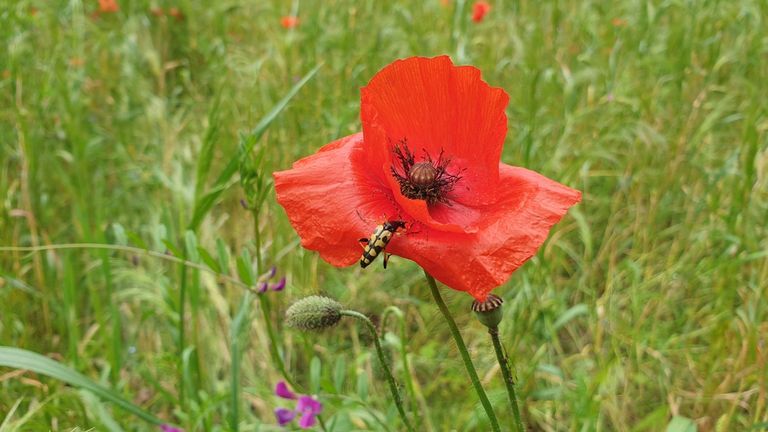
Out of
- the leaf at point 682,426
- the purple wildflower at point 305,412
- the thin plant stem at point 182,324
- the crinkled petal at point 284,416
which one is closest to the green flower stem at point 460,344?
the leaf at point 682,426

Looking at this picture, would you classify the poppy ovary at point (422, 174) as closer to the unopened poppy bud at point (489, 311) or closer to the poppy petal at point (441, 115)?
the poppy petal at point (441, 115)

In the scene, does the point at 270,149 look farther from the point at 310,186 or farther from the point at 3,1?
the point at 310,186

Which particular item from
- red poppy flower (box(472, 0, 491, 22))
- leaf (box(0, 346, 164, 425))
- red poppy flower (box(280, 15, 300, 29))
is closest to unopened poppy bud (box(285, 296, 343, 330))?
leaf (box(0, 346, 164, 425))

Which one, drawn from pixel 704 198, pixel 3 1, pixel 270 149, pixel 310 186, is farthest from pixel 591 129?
pixel 3 1

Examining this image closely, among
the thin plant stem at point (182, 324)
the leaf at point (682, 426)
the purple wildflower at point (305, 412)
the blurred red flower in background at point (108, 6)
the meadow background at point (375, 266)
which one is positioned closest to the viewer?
the leaf at point (682, 426)

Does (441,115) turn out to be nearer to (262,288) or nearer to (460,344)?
(460,344)

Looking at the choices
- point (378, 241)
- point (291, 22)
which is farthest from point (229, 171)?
point (291, 22)
